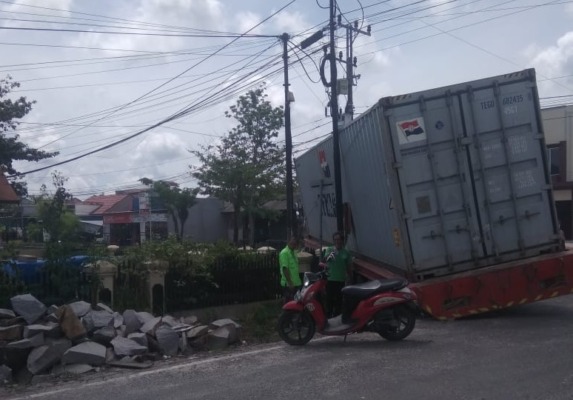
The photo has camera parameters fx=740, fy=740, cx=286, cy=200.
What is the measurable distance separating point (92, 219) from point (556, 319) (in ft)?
187

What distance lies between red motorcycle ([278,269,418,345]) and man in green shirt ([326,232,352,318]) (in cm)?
159

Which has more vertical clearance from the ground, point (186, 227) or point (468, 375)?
point (186, 227)

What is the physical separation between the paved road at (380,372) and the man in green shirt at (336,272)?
1.40 m

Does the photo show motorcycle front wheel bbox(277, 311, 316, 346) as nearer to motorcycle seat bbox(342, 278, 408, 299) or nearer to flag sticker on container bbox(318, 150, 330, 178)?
motorcycle seat bbox(342, 278, 408, 299)

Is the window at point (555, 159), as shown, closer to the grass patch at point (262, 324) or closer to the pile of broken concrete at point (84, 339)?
the grass patch at point (262, 324)

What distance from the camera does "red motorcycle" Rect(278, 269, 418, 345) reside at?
10000 mm

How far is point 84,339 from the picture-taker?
9.82 meters

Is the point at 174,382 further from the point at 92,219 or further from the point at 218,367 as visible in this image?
the point at 92,219

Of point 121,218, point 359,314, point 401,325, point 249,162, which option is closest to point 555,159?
point 249,162

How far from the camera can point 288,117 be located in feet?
78.2

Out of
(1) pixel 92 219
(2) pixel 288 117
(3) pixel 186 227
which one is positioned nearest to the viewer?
(2) pixel 288 117

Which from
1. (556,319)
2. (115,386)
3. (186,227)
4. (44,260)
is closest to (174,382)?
(115,386)

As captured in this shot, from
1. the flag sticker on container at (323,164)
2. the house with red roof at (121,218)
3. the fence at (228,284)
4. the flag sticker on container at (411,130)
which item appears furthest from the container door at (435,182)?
the house with red roof at (121,218)

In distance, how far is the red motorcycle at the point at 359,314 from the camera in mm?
10000
